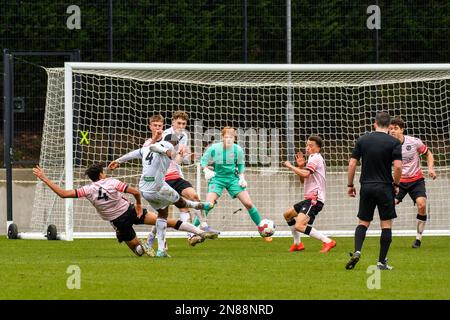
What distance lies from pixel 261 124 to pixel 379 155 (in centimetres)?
1174

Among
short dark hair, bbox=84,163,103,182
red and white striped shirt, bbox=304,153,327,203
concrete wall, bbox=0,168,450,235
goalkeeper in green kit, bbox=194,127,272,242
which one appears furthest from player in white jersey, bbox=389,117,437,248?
short dark hair, bbox=84,163,103,182

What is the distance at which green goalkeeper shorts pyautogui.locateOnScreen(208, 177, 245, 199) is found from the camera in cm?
1822

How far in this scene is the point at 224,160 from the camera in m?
18.4

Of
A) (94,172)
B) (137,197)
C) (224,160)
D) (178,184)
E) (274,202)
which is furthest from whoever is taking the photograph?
(274,202)

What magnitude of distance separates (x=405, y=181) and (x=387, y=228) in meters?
4.77

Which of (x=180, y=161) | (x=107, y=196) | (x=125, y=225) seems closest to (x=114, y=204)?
(x=107, y=196)

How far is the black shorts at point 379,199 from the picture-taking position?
13.0 m

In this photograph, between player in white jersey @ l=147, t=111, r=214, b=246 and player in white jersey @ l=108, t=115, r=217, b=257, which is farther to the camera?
player in white jersey @ l=147, t=111, r=214, b=246

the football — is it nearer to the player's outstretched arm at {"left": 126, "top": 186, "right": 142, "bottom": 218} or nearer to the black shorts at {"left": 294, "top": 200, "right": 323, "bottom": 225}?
the black shorts at {"left": 294, "top": 200, "right": 323, "bottom": 225}

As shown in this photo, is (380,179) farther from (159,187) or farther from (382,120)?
(159,187)

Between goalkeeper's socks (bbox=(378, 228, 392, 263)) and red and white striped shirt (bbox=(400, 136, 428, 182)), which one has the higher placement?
red and white striped shirt (bbox=(400, 136, 428, 182))

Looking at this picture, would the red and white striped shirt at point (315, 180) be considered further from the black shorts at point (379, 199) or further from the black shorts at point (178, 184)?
the black shorts at point (379, 199)

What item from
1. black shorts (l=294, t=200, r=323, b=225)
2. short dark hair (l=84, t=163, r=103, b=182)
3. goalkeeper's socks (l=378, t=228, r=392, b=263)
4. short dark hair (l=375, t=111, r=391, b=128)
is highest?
short dark hair (l=375, t=111, r=391, b=128)

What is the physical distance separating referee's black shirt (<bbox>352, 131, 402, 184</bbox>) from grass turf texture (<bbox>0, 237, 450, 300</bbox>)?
1025 mm
